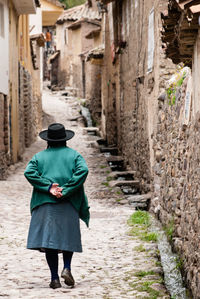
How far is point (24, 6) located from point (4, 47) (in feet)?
9.93

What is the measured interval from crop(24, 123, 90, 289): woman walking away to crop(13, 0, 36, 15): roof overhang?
42.3 ft

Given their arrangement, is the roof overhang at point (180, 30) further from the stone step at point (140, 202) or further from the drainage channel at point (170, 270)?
the stone step at point (140, 202)

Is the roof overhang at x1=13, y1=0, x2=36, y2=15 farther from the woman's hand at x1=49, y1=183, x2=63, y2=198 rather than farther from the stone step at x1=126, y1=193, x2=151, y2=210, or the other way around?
the woman's hand at x1=49, y1=183, x2=63, y2=198

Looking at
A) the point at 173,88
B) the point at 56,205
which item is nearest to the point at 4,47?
the point at 173,88

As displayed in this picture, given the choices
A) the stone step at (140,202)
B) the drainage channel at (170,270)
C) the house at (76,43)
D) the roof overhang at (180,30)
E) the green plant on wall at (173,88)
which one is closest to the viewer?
the roof overhang at (180,30)

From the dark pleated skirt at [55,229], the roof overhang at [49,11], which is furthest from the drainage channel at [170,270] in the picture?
the roof overhang at [49,11]

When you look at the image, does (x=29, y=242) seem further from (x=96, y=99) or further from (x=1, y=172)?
(x=96, y=99)

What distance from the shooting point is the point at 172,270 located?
664 centimetres

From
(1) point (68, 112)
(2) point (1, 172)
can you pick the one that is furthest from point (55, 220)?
(1) point (68, 112)

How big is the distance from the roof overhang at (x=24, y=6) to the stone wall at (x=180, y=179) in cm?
884

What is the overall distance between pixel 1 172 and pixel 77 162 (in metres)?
9.74

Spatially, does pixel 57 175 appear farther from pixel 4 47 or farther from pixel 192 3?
pixel 4 47

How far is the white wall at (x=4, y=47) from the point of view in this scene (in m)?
15.3

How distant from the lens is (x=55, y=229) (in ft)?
17.4
